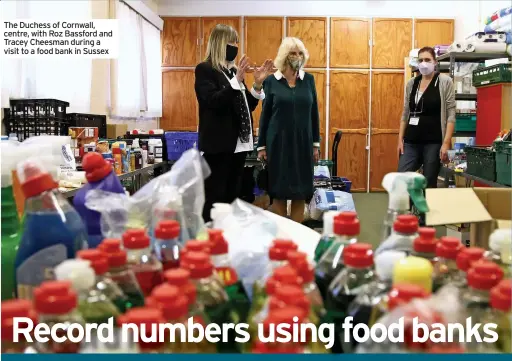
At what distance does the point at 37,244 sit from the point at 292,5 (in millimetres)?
7898

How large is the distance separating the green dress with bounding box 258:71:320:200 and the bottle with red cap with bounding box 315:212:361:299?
104 inches

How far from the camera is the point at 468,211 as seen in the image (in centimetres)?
110

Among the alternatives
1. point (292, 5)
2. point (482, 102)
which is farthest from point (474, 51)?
point (292, 5)

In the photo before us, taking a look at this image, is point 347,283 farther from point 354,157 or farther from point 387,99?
point 387,99

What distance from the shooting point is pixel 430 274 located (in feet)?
2.02

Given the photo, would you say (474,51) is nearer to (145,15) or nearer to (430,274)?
(145,15)

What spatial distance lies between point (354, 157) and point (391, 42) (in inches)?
70.3

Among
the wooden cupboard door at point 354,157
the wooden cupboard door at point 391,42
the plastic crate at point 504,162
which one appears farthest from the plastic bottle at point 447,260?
the wooden cupboard door at point 391,42

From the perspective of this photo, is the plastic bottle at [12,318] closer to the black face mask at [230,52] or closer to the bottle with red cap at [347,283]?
the bottle with red cap at [347,283]

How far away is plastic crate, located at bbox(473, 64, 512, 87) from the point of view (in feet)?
14.5

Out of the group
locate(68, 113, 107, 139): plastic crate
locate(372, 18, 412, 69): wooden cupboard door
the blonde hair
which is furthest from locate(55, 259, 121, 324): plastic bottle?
locate(372, 18, 412, 69): wooden cupboard door

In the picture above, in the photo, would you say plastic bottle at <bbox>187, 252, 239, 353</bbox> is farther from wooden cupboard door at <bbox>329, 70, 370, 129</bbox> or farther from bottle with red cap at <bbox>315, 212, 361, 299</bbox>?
wooden cupboard door at <bbox>329, 70, 370, 129</bbox>

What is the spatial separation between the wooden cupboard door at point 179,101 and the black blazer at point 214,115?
500cm

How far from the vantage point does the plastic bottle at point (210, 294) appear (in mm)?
654
